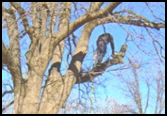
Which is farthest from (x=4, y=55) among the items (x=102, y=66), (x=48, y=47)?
(x=102, y=66)

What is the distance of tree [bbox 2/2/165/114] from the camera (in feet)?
20.0

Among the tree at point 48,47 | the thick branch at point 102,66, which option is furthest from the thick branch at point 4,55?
the thick branch at point 102,66

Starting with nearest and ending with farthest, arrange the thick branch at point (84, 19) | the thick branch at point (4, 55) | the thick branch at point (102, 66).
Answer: the thick branch at point (4, 55)
the thick branch at point (84, 19)
the thick branch at point (102, 66)

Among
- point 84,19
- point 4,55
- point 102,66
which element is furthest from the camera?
point 102,66

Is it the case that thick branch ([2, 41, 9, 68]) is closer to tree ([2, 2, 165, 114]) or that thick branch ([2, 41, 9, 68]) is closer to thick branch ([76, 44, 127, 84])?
tree ([2, 2, 165, 114])

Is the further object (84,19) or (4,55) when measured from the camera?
(84,19)

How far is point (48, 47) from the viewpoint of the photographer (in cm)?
636

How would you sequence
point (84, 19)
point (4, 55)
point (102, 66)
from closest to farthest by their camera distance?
1. point (4, 55)
2. point (84, 19)
3. point (102, 66)

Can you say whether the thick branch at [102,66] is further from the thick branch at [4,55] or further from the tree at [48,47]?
the thick branch at [4,55]

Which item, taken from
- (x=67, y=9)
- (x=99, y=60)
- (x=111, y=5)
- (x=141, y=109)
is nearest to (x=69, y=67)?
(x=99, y=60)

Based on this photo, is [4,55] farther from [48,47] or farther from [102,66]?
[102,66]

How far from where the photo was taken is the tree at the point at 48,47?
6103mm

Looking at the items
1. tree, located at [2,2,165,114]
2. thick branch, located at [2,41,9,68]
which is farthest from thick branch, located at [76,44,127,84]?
thick branch, located at [2,41,9,68]

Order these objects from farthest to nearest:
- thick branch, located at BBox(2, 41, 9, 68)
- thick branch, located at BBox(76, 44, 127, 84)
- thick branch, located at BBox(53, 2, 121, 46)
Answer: thick branch, located at BBox(76, 44, 127, 84)
thick branch, located at BBox(53, 2, 121, 46)
thick branch, located at BBox(2, 41, 9, 68)
